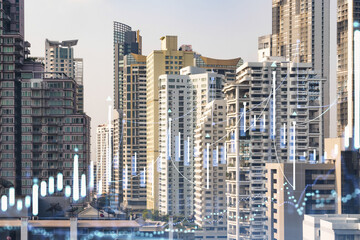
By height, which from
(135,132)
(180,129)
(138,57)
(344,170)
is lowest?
(344,170)

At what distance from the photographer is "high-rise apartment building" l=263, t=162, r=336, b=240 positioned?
30844mm

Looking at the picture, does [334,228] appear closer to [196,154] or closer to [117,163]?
[196,154]

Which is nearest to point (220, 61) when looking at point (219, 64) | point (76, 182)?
point (219, 64)

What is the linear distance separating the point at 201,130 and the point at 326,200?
14.9 m

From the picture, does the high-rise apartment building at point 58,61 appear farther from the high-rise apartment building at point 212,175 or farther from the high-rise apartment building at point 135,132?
the high-rise apartment building at point 212,175

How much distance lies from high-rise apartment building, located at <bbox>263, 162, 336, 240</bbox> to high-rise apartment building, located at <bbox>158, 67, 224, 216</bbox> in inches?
727

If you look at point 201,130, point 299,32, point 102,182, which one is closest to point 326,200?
point 201,130

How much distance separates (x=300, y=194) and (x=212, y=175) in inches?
513

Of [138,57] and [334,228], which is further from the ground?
[138,57]

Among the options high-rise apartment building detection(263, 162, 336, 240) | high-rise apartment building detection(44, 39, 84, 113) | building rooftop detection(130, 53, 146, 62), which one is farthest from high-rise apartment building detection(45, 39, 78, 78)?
high-rise apartment building detection(263, 162, 336, 240)

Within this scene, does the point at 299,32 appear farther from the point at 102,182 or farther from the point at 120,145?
the point at 102,182

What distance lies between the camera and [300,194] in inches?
1218

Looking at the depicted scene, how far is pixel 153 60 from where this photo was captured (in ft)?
187

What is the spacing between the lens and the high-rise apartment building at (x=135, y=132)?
194ft
